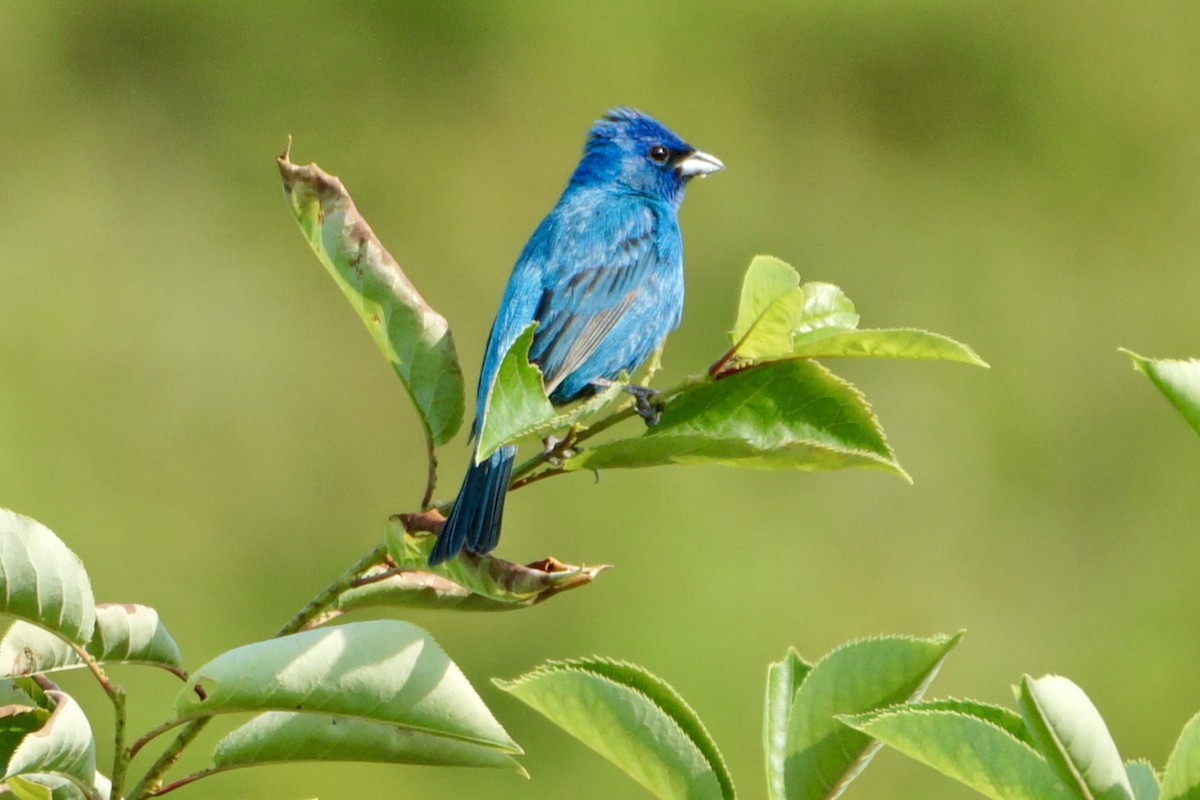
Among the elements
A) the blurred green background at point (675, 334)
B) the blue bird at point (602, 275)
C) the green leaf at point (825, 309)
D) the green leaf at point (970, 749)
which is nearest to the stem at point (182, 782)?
the green leaf at point (970, 749)

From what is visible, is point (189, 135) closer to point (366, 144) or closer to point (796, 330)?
point (366, 144)

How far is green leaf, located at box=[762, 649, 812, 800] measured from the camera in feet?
3.28

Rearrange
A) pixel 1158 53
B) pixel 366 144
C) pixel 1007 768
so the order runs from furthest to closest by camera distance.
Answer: pixel 1158 53, pixel 366 144, pixel 1007 768

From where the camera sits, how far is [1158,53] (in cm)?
812

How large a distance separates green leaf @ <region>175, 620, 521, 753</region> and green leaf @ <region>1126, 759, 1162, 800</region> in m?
0.43

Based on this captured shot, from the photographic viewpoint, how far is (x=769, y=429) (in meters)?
1.13

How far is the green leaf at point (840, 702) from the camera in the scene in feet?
3.29

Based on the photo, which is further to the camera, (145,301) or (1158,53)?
(1158,53)

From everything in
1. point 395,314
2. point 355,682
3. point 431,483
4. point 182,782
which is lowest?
point 182,782

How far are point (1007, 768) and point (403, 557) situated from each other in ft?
1.55

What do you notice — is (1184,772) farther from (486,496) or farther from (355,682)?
(486,496)

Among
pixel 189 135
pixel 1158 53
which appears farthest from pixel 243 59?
pixel 1158 53

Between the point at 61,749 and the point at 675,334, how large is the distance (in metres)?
5.09

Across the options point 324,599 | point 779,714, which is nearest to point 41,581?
point 324,599
